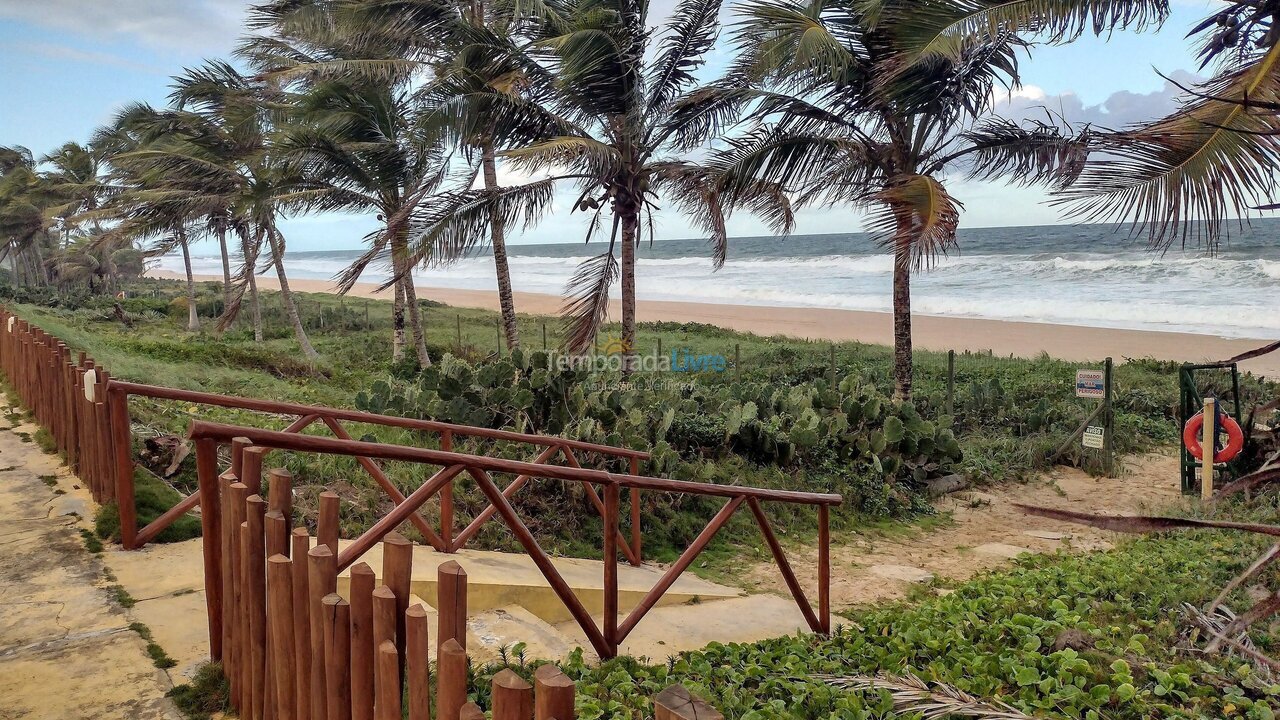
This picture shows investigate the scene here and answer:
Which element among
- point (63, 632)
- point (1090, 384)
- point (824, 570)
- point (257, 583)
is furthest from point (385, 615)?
point (1090, 384)

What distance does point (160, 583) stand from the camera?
12.1 feet

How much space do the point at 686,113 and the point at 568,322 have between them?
9.56ft

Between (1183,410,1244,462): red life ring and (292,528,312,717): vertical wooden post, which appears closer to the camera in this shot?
(292,528,312,717): vertical wooden post

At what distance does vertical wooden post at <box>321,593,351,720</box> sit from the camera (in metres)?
1.92

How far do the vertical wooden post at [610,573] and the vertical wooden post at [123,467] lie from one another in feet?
8.22

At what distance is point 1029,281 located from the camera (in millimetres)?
35969

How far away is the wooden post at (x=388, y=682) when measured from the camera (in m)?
1.76

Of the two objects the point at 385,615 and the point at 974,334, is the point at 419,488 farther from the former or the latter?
the point at 974,334

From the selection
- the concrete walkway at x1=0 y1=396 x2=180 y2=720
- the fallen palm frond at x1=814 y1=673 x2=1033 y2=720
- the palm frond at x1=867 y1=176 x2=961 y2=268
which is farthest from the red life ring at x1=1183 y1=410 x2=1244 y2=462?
the concrete walkway at x1=0 y1=396 x2=180 y2=720

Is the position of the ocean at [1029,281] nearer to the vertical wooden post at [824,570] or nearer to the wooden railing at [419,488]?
the vertical wooden post at [824,570]

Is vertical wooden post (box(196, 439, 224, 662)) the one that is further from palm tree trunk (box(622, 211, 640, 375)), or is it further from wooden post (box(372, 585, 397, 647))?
palm tree trunk (box(622, 211, 640, 375))

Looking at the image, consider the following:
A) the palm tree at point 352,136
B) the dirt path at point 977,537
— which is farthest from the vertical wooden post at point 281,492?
the palm tree at point 352,136

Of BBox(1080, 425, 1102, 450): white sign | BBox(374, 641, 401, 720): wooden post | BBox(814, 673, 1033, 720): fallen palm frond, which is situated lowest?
BBox(1080, 425, 1102, 450): white sign

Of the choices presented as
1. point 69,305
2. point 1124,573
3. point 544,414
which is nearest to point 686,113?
point 544,414
